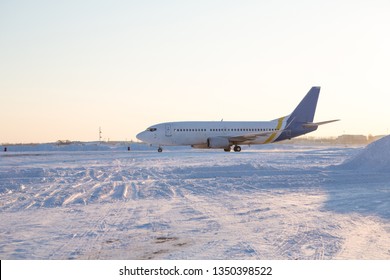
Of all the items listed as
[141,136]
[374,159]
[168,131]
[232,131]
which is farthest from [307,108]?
[374,159]

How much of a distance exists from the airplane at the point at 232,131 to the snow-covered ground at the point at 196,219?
1108 inches

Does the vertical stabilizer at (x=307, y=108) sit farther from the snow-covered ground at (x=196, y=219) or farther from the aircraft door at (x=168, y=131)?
the snow-covered ground at (x=196, y=219)

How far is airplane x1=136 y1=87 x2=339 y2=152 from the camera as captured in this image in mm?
44438

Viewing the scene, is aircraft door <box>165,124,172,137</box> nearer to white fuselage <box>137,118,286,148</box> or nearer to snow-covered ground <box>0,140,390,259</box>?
white fuselage <box>137,118,286,148</box>

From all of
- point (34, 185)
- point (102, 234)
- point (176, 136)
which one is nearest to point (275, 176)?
point (34, 185)

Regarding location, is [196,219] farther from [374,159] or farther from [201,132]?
[201,132]

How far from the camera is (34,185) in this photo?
15.0 metres

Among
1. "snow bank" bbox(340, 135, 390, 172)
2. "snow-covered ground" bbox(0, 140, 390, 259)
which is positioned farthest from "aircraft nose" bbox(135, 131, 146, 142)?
"snow-covered ground" bbox(0, 140, 390, 259)

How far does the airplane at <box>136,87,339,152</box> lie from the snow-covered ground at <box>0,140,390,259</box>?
1108 inches

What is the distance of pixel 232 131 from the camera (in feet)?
151

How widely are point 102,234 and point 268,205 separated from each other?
15.7 ft

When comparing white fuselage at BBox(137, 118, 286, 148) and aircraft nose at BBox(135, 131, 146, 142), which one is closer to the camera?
white fuselage at BBox(137, 118, 286, 148)

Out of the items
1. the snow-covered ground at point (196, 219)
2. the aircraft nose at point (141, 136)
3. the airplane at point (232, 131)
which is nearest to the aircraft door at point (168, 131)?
the airplane at point (232, 131)
